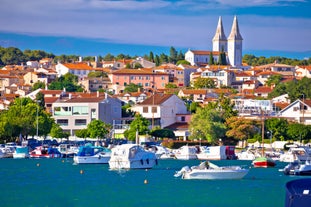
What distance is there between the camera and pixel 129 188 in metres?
43.8

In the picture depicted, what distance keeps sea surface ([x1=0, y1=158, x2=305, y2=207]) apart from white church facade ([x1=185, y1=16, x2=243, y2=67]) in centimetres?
11634

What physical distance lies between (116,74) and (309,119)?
50793 mm

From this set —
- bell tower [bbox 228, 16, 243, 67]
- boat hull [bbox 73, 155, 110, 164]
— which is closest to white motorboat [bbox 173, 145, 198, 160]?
boat hull [bbox 73, 155, 110, 164]

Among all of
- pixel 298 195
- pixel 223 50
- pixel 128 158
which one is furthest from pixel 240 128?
pixel 223 50

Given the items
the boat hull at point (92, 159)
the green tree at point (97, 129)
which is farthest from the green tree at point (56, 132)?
the boat hull at point (92, 159)

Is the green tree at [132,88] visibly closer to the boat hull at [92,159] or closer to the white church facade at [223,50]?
the white church facade at [223,50]

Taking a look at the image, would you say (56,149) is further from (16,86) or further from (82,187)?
(16,86)

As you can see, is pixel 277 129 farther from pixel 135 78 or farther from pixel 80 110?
pixel 135 78

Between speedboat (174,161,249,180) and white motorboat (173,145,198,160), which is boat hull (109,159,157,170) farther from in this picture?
white motorboat (173,145,198,160)

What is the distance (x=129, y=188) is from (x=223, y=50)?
469 feet

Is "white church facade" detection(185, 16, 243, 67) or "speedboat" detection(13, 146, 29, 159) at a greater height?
"white church facade" detection(185, 16, 243, 67)

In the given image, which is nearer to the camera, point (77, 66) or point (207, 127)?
point (207, 127)

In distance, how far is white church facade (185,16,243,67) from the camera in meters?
174

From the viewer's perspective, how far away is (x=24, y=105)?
8812 centimetres
